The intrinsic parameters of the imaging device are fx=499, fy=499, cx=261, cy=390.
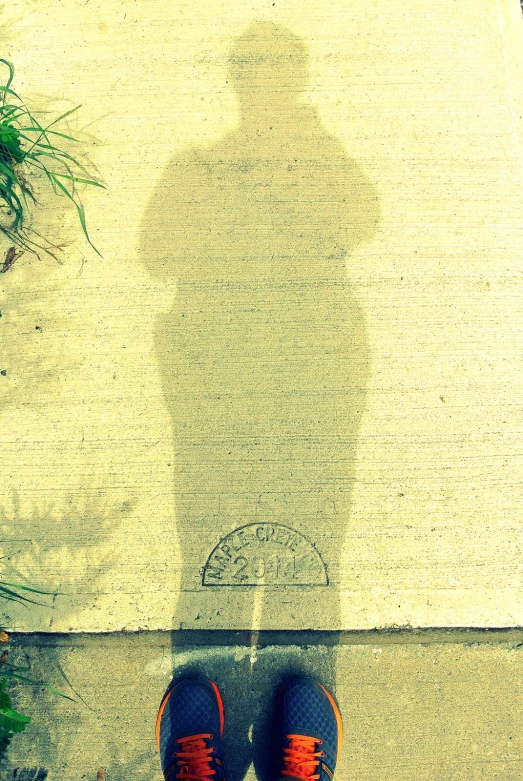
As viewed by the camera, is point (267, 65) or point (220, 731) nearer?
point (220, 731)

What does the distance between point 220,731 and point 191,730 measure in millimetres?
111

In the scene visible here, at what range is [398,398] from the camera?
2.07 meters

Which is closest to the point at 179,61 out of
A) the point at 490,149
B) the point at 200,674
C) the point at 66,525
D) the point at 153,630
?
the point at 490,149

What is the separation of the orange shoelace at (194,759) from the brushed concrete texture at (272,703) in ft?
0.29

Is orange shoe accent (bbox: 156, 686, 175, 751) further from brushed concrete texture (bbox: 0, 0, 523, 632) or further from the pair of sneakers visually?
brushed concrete texture (bbox: 0, 0, 523, 632)

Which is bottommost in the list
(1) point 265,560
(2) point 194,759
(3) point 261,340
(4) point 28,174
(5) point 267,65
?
(2) point 194,759

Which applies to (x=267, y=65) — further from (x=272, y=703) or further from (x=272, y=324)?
(x=272, y=703)

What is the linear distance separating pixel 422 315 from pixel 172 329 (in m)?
1.07

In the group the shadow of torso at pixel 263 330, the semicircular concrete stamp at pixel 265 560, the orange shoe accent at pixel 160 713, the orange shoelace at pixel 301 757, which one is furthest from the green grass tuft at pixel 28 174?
the orange shoelace at pixel 301 757

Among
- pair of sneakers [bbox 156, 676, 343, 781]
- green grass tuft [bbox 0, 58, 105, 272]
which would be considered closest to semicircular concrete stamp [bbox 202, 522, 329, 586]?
pair of sneakers [bbox 156, 676, 343, 781]

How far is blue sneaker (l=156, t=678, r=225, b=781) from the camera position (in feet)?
5.99

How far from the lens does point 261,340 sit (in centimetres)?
212

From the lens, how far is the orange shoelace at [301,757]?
71.3 inches

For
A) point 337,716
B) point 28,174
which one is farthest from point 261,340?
point 337,716
